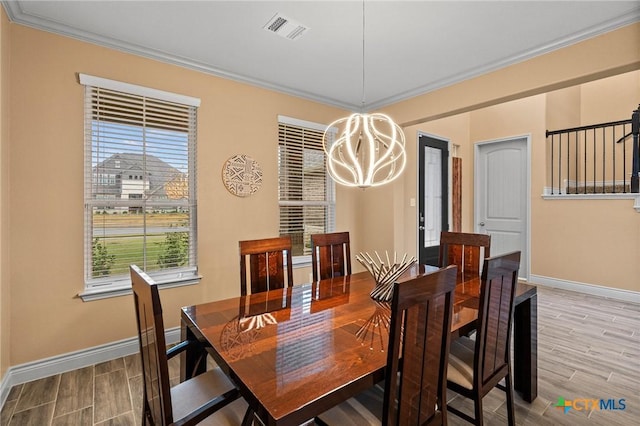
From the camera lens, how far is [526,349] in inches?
83.5

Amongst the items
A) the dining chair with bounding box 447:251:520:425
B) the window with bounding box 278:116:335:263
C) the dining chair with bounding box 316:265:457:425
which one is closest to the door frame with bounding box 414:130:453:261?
the window with bounding box 278:116:335:263

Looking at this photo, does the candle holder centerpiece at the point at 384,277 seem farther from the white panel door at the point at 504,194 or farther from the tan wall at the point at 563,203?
the white panel door at the point at 504,194

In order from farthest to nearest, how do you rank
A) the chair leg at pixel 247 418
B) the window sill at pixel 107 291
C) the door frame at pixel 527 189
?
the door frame at pixel 527 189, the window sill at pixel 107 291, the chair leg at pixel 247 418

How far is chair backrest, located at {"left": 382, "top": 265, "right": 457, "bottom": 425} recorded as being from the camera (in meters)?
1.10

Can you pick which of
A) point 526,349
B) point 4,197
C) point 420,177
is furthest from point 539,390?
point 4,197

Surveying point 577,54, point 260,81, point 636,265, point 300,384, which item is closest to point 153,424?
point 300,384

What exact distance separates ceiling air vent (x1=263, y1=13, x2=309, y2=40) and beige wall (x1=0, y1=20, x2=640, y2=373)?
1.02 m

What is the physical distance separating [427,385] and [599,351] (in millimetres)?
2629

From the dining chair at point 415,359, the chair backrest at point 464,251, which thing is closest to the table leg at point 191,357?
the dining chair at point 415,359

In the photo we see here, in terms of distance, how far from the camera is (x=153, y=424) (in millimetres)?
1349

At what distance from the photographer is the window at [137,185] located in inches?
103

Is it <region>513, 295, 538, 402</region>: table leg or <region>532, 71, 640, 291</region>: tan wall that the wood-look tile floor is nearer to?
<region>513, 295, 538, 402</region>: table leg

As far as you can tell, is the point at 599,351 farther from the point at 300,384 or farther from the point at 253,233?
the point at 253,233

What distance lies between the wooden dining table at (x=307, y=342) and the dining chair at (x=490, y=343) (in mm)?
109
